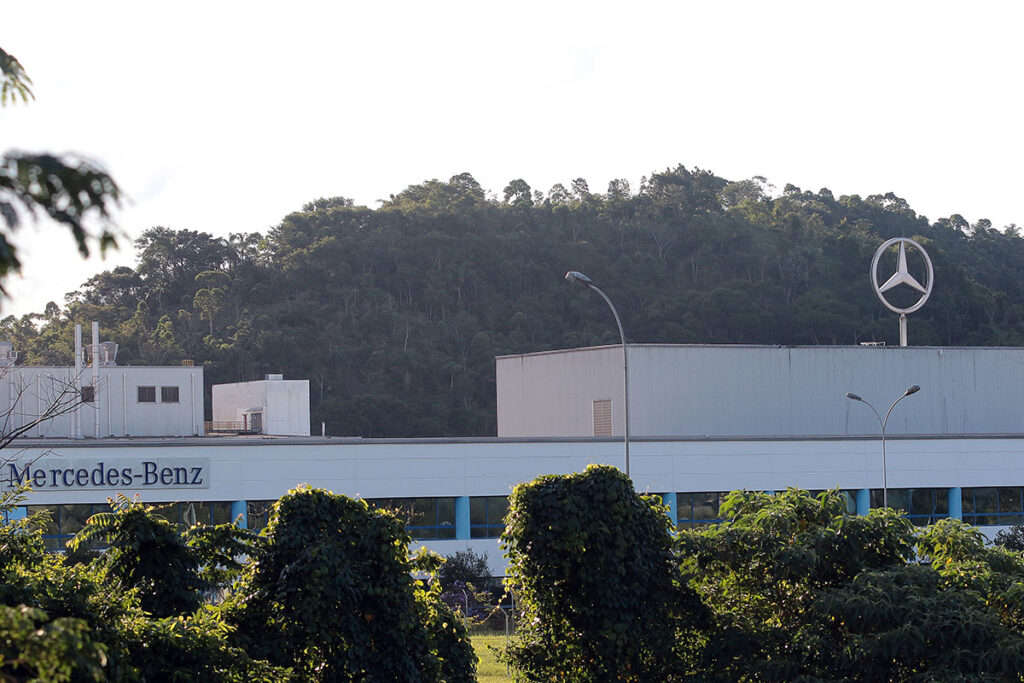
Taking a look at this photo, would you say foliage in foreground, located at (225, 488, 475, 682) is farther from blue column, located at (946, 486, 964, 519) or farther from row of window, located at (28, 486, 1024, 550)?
blue column, located at (946, 486, 964, 519)

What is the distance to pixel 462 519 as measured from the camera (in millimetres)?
43625

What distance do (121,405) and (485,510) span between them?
56.5 ft

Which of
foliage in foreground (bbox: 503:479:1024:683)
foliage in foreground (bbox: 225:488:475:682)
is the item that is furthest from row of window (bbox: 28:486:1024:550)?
foliage in foreground (bbox: 225:488:475:682)

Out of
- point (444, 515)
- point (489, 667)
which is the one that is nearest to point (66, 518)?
point (444, 515)

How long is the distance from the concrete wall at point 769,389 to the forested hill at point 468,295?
123ft

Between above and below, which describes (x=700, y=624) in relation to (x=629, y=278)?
below

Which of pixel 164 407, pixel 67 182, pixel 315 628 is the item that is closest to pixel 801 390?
pixel 164 407

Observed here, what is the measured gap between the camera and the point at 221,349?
90.2 meters

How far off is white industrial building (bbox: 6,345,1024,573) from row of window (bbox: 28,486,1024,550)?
→ 68mm

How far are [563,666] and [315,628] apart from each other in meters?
4.22

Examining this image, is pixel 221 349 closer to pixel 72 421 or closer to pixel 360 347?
pixel 360 347

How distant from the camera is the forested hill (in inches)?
3622

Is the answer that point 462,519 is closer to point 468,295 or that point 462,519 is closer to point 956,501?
point 956,501

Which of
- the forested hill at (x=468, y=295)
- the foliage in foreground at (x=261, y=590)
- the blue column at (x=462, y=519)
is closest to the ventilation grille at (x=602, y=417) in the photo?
the blue column at (x=462, y=519)
